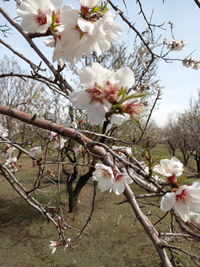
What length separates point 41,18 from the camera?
660 millimetres

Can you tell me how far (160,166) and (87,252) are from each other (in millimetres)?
5488

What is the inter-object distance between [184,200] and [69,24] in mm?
666

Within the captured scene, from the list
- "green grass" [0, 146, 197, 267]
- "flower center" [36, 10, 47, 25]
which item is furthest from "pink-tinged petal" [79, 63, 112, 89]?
"green grass" [0, 146, 197, 267]

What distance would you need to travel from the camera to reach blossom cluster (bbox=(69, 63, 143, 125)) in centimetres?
55

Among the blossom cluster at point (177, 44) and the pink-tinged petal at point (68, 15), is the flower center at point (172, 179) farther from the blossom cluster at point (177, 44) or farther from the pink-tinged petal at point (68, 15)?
the blossom cluster at point (177, 44)

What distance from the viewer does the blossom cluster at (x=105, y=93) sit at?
21.8 inches

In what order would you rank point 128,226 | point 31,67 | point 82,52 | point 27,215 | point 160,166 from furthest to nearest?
point 27,215, point 128,226, point 31,67, point 160,166, point 82,52

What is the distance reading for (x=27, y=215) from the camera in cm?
754

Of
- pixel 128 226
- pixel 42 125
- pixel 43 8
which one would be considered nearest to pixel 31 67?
pixel 42 125

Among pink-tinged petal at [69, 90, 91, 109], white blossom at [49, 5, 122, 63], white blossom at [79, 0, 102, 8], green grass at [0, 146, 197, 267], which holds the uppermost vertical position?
white blossom at [79, 0, 102, 8]

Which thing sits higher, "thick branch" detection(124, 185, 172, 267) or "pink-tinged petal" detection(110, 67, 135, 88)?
"pink-tinged petal" detection(110, 67, 135, 88)

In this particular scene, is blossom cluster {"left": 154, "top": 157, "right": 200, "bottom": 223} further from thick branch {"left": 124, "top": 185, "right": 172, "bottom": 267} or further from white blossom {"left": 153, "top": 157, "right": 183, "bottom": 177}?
thick branch {"left": 124, "top": 185, "right": 172, "bottom": 267}

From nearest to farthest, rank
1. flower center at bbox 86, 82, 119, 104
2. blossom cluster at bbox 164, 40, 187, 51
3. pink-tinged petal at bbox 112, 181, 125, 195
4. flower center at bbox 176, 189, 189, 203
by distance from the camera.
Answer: flower center at bbox 86, 82, 119, 104 < flower center at bbox 176, 189, 189, 203 < pink-tinged petal at bbox 112, 181, 125, 195 < blossom cluster at bbox 164, 40, 187, 51

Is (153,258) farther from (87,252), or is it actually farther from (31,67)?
(31,67)
